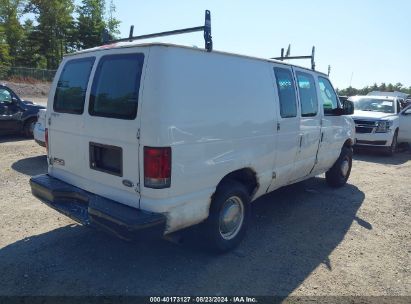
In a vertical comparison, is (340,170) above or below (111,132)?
below

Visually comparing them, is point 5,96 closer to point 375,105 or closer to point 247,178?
point 247,178

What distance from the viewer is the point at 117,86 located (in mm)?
3471

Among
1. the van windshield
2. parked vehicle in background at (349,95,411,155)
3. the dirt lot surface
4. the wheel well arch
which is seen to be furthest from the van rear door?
the van windshield

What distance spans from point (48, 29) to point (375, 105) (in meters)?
52.8

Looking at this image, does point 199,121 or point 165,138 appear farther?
point 199,121

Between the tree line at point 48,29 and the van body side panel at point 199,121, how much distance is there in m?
50.7

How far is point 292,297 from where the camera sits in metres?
3.42

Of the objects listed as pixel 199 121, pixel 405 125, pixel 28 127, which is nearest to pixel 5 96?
pixel 28 127

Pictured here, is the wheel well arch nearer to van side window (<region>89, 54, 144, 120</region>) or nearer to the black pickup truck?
van side window (<region>89, 54, 144, 120</region>)

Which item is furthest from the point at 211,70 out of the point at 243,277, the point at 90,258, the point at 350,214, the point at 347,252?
the point at 350,214

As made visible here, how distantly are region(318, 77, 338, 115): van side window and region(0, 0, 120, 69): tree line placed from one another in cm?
4899

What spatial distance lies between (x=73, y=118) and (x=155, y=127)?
1.31 metres

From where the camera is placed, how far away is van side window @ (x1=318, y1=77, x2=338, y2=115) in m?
6.00

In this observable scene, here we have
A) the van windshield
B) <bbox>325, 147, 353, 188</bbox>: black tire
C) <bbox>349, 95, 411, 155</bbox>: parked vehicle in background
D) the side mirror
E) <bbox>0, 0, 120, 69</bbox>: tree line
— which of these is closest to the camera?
→ the side mirror
